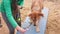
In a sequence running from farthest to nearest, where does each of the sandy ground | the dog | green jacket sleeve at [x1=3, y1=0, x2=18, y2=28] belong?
the sandy ground
the dog
green jacket sleeve at [x1=3, y1=0, x2=18, y2=28]

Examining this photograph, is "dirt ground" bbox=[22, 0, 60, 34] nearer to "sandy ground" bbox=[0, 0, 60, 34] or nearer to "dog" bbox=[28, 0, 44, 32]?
"sandy ground" bbox=[0, 0, 60, 34]

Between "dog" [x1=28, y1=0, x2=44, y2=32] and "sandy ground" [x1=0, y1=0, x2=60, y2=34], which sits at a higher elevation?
"dog" [x1=28, y1=0, x2=44, y2=32]

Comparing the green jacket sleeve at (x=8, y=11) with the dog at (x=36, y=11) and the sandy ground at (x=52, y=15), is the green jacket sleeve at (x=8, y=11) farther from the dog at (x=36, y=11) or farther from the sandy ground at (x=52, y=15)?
the sandy ground at (x=52, y=15)

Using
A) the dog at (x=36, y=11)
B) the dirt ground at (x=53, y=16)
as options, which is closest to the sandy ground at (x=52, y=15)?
the dirt ground at (x=53, y=16)

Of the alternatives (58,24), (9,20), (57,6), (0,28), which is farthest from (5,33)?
(57,6)

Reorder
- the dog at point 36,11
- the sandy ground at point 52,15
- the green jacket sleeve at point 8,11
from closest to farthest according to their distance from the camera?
the green jacket sleeve at point 8,11, the dog at point 36,11, the sandy ground at point 52,15

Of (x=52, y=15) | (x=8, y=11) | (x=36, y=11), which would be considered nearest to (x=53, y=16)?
(x=52, y=15)

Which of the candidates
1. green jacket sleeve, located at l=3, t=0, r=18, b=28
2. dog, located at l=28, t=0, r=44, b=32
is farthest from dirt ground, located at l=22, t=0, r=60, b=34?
green jacket sleeve, located at l=3, t=0, r=18, b=28

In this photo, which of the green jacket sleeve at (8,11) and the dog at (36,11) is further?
the dog at (36,11)

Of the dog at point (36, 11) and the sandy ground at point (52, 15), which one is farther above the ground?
the dog at point (36, 11)

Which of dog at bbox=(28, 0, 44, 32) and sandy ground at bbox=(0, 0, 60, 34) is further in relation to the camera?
sandy ground at bbox=(0, 0, 60, 34)

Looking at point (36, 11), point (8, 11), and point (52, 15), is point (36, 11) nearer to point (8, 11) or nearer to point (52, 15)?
point (8, 11)

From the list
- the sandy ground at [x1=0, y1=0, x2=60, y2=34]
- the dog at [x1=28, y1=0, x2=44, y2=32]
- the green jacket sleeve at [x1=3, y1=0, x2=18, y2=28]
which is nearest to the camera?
the green jacket sleeve at [x1=3, y1=0, x2=18, y2=28]

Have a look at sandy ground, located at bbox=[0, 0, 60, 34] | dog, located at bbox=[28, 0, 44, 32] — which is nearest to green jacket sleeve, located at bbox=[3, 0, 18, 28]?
dog, located at bbox=[28, 0, 44, 32]
